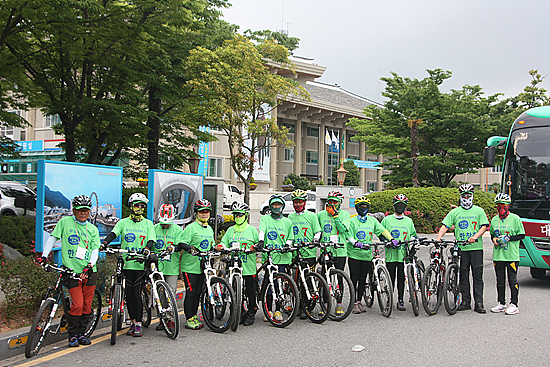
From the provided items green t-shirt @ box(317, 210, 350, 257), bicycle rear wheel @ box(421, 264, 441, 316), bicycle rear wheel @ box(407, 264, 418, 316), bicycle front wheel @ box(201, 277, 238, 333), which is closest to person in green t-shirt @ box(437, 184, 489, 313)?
bicycle rear wheel @ box(421, 264, 441, 316)

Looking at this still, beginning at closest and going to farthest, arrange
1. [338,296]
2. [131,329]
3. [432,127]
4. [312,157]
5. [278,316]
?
[131,329], [278,316], [338,296], [432,127], [312,157]

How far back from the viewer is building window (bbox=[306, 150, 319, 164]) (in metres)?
56.4

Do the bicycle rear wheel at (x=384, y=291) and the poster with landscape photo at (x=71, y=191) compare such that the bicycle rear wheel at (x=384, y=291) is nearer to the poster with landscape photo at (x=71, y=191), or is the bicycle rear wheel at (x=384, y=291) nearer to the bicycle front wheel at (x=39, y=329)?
the bicycle front wheel at (x=39, y=329)

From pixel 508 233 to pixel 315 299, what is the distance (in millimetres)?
3612

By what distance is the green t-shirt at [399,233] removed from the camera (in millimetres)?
A: 8039

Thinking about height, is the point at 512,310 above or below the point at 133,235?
below

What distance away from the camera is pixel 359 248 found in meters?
7.83

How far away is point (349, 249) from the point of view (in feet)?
26.3

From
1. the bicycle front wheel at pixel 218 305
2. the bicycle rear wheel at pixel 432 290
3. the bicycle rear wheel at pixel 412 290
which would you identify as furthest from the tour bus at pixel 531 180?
the bicycle front wheel at pixel 218 305

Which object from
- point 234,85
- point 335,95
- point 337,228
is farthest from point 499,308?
point 335,95

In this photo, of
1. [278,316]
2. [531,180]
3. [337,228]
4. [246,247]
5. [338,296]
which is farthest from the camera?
[531,180]

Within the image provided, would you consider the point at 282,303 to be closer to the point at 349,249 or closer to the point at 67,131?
the point at 349,249

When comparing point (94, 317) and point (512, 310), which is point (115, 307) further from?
point (512, 310)

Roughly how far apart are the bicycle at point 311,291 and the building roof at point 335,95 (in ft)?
150
